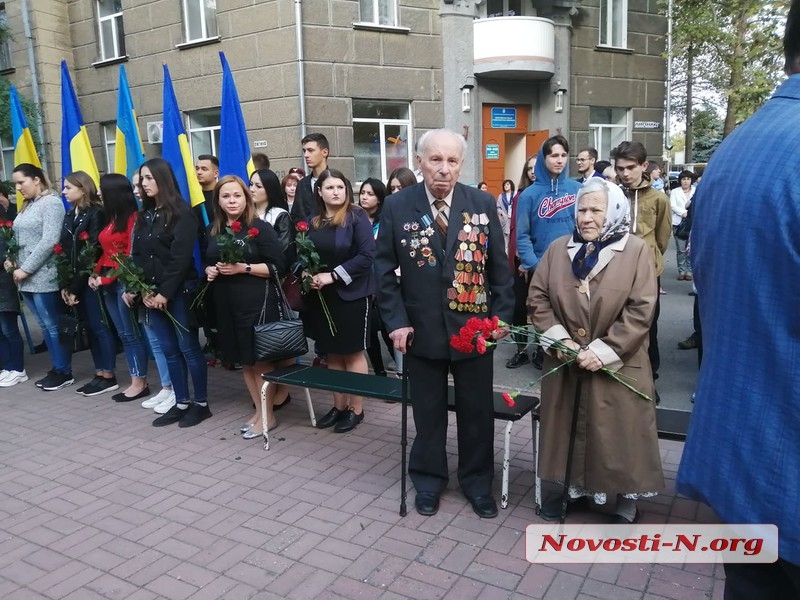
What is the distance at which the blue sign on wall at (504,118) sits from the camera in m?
14.6

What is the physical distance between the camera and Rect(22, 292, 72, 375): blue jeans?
622 cm

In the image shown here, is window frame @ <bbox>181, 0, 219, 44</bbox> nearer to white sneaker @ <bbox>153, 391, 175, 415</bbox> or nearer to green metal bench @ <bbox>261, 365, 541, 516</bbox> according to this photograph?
white sneaker @ <bbox>153, 391, 175, 415</bbox>

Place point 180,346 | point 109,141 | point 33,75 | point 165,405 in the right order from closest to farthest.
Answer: point 180,346 → point 165,405 → point 33,75 → point 109,141

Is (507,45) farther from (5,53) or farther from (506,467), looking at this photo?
(5,53)

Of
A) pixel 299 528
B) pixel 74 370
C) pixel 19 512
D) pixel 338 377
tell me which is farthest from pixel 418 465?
pixel 74 370

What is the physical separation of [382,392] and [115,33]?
1391 cm

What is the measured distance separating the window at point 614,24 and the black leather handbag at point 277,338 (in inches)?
549

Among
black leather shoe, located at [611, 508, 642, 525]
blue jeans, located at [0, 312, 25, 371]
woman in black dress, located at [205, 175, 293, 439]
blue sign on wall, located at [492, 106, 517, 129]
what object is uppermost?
blue sign on wall, located at [492, 106, 517, 129]

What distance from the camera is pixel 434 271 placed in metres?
3.43

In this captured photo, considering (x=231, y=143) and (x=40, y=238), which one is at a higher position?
(x=231, y=143)

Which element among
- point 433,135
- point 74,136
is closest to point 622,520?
point 433,135

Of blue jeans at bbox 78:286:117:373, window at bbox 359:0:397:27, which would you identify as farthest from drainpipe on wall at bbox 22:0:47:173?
blue jeans at bbox 78:286:117:373

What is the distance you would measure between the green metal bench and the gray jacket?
2788 millimetres

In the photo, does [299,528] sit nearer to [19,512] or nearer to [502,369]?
[19,512]
